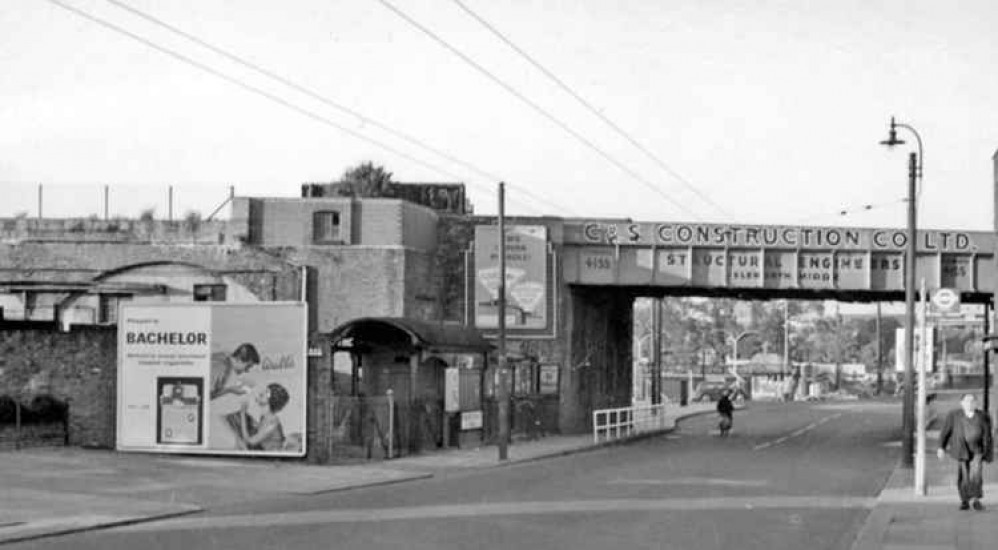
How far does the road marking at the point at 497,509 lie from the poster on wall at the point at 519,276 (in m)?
25.6

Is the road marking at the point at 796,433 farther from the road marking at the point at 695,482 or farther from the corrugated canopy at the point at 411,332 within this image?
the road marking at the point at 695,482

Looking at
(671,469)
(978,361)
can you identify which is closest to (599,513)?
(671,469)

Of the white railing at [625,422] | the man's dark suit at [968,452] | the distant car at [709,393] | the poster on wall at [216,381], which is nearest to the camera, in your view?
the man's dark suit at [968,452]

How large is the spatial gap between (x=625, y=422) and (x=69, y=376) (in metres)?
24.7

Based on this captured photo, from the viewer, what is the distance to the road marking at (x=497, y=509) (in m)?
19.1

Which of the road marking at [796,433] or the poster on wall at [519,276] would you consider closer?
the road marking at [796,433]

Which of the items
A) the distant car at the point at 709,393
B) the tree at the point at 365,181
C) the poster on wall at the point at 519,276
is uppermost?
the tree at the point at 365,181

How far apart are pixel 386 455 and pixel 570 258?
18317 millimetres

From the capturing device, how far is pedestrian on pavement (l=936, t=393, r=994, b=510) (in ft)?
69.8

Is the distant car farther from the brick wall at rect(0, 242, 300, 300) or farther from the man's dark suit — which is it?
the man's dark suit

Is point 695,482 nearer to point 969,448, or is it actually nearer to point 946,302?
point 946,302

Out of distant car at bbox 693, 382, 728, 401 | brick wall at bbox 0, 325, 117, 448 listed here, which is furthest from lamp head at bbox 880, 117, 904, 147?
distant car at bbox 693, 382, 728, 401

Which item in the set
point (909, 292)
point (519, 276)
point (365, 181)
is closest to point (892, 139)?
point (909, 292)

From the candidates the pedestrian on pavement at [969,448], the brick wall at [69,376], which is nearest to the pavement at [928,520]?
the pedestrian on pavement at [969,448]
